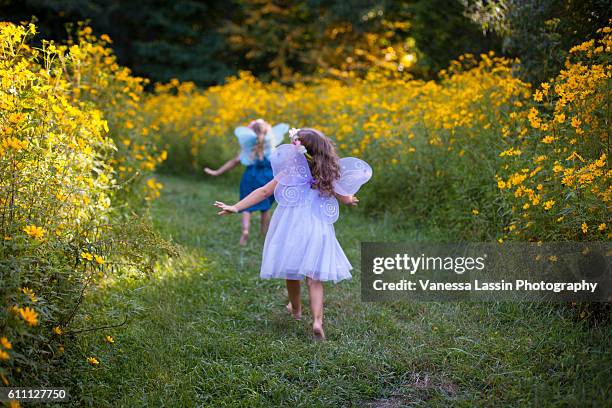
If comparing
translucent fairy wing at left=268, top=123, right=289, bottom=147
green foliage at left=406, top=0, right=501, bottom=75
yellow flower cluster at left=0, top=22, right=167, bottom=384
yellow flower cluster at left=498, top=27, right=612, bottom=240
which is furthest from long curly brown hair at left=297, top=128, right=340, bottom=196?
green foliage at left=406, top=0, right=501, bottom=75

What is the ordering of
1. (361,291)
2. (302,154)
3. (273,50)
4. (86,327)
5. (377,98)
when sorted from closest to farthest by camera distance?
(86,327), (302,154), (361,291), (377,98), (273,50)

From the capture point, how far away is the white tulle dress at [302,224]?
3.51 metres

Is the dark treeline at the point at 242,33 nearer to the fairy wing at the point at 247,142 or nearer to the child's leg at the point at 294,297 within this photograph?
the fairy wing at the point at 247,142

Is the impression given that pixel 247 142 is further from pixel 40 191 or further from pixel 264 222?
pixel 40 191

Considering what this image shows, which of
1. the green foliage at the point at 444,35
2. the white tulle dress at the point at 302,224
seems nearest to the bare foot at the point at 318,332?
the white tulle dress at the point at 302,224

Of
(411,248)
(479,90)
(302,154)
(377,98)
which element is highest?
(377,98)

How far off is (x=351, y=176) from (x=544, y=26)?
9.07ft

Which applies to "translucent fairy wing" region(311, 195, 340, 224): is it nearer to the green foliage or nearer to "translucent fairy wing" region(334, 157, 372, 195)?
"translucent fairy wing" region(334, 157, 372, 195)

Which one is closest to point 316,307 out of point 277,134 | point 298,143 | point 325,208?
point 325,208

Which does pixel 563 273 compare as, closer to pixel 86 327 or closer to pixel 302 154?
pixel 302 154

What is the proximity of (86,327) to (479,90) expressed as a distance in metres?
4.09

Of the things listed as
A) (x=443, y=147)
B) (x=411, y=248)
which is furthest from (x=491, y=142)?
(x=411, y=248)

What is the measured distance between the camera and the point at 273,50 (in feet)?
58.5

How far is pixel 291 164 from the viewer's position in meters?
3.63
